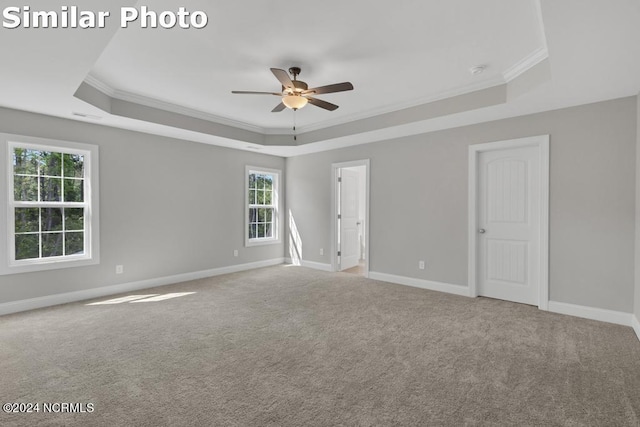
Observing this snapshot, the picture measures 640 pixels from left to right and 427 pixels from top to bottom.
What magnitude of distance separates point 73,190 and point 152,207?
102cm

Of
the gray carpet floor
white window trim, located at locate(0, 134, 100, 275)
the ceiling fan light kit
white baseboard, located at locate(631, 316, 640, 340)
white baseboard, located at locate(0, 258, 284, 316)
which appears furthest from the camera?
white baseboard, located at locate(0, 258, 284, 316)

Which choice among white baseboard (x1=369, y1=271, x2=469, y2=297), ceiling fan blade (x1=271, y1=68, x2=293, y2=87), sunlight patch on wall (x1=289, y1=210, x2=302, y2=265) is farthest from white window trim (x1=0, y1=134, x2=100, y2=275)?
white baseboard (x1=369, y1=271, x2=469, y2=297)

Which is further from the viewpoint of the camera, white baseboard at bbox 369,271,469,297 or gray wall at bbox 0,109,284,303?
white baseboard at bbox 369,271,469,297

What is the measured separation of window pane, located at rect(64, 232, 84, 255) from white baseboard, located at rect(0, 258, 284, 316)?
54cm

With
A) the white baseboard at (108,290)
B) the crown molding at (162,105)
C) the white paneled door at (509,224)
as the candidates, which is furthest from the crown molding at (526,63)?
the white baseboard at (108,290)

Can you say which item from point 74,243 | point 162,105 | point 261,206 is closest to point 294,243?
point 261,206

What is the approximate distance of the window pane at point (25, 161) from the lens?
12.9 ft

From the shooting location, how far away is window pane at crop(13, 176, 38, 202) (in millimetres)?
3910

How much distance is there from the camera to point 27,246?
400 centimetres

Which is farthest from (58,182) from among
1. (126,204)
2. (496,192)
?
(496,192)

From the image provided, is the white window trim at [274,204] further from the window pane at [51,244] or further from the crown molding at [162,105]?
the window pane at [51,244]

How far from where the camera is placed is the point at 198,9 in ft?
7.85

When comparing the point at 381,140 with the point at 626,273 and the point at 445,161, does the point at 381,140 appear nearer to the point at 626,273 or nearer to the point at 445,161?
the point at 445,161

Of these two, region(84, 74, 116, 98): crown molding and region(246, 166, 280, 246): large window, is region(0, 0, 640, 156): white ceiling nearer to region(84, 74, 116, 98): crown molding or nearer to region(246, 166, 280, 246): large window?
region(84, 74, 116, 98): crown molding
